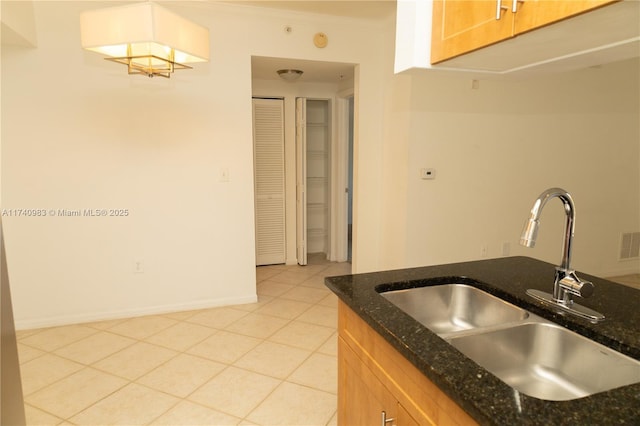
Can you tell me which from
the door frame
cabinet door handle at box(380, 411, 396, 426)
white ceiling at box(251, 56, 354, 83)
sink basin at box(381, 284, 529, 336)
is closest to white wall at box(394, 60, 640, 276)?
white ceiling at box(251, 56, 354, 83)

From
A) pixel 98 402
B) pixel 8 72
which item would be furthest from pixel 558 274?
pixel 8 72

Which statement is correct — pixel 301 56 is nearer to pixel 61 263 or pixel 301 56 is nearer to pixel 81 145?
pixel 81 145

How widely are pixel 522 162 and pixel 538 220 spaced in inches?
128

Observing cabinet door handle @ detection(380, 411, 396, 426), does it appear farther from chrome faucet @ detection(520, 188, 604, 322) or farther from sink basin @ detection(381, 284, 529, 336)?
Answer: chrome faucet @ detection(520, 188, 604, 322)

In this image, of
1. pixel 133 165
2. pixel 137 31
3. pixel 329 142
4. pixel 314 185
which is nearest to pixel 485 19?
pixel 137 31

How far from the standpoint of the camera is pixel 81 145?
311 centimetres

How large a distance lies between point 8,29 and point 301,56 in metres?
2.18

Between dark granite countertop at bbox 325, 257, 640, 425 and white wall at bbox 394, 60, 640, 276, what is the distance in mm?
1819

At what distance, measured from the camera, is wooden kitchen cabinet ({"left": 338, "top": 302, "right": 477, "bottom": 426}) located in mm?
1002

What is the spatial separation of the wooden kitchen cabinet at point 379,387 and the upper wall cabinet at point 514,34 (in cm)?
94

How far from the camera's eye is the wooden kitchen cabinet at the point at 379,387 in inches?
39.4

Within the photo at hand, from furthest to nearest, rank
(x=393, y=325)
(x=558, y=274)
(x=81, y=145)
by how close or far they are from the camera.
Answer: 1. (x=81, y=145)
2. (x=558, y=274)
3. (x=393, y=325)

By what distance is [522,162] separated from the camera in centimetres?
400

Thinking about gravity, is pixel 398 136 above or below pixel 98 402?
above
